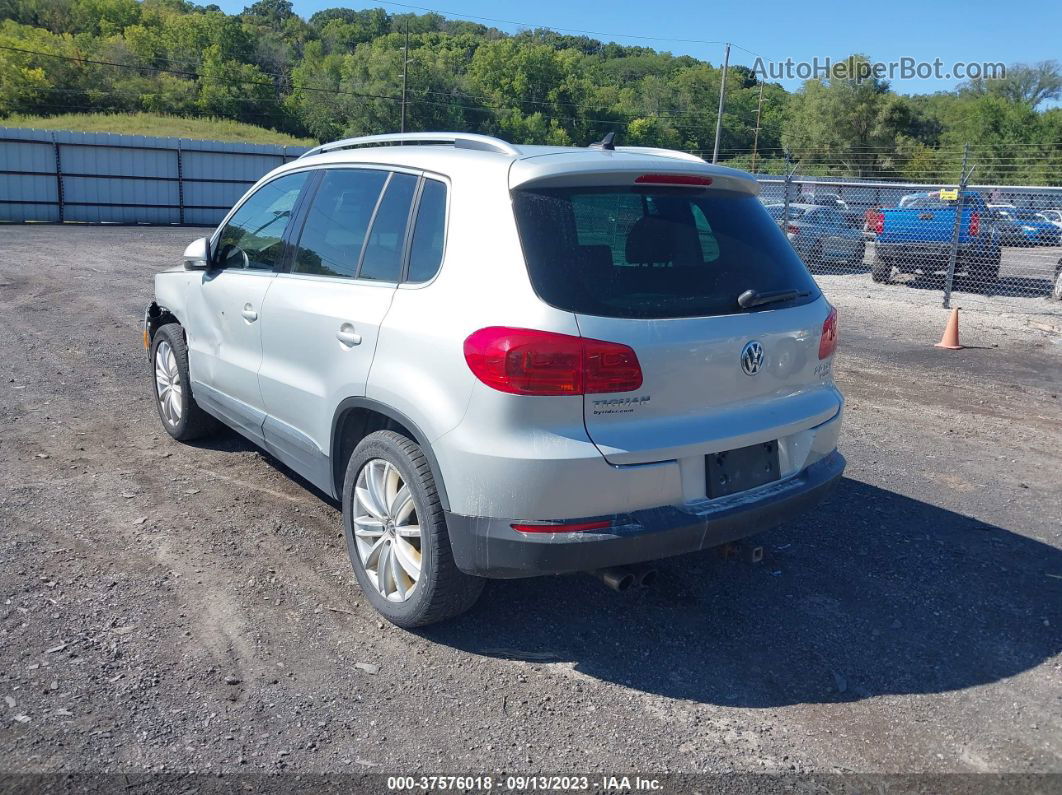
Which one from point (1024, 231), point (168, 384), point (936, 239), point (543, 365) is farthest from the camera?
point (1024, 231)

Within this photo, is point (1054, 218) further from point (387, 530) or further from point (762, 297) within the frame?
point (387, 530)

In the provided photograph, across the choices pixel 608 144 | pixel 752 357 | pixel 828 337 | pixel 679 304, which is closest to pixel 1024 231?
pixel 828 337

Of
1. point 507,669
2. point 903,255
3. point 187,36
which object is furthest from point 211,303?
point 187,36

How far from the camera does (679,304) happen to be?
131 inches

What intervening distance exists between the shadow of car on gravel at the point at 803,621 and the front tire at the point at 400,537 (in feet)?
0.72

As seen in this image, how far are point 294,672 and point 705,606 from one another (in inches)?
69.0

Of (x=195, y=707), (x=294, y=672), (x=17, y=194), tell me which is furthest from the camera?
(x=17, y=194)

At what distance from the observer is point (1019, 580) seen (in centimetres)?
427

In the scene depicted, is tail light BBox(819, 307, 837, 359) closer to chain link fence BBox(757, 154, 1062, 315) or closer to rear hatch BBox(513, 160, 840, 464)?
rear hatch BBox(513, 160, 840, 464)

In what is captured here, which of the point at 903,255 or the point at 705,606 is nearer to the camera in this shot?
the point at 705,606

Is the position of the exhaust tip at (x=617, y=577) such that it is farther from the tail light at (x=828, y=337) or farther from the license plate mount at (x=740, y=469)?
the tail light at (x=828, y=337)

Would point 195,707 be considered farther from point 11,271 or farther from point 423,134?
point 11,271

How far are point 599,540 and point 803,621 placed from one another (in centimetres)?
123

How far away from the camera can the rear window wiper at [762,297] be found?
3501 millimetres
